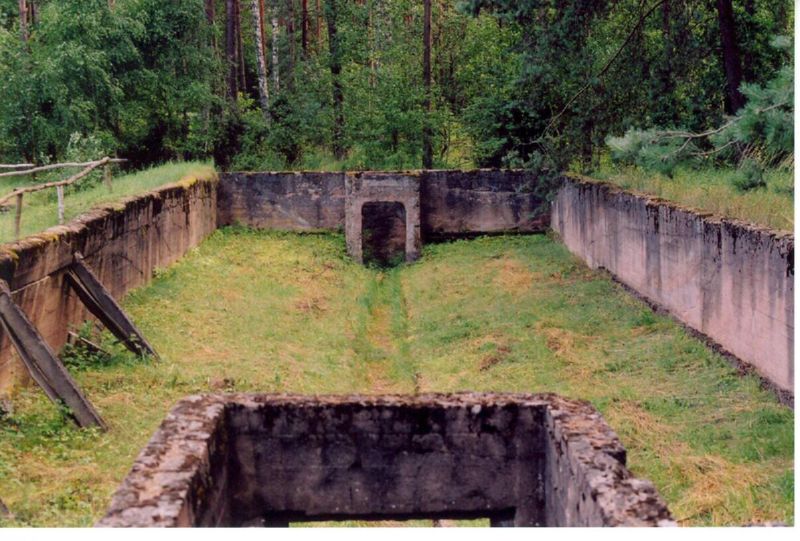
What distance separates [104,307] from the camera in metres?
11.3

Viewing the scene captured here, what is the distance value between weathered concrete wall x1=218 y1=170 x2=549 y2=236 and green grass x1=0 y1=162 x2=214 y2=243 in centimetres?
123

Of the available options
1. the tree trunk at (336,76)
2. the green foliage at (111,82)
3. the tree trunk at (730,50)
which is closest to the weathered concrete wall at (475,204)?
the tree trunk at (336,76)

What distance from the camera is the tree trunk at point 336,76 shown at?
28984 mm

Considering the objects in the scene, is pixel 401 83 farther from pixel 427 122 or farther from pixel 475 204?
pixel 475 204

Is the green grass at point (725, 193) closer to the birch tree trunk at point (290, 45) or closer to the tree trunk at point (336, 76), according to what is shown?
the tree trunk at point (336, 76)

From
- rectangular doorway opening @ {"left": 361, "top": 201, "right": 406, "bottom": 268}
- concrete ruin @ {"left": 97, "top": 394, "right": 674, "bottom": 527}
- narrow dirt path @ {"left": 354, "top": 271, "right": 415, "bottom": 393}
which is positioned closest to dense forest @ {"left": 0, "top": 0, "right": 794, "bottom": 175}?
rectangular doorway opening @ {"left": 361, "top": 201, "right": 406, "bottom": 268}

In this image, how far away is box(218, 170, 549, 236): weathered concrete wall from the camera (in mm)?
23172

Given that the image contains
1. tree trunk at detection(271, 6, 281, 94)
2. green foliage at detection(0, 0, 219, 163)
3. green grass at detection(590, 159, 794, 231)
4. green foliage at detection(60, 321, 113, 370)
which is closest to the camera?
green grass at detection(590, 159, 794, 231)

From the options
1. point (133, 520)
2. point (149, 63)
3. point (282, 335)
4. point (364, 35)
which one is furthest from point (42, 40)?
point (133, 520)

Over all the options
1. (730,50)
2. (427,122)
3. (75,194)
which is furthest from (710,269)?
(427,122)

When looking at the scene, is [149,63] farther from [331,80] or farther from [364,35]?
[364,35]

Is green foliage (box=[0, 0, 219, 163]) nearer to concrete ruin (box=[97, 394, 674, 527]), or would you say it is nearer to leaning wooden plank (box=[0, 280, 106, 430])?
leaning wooden plank (box=[0, 280, 106, 430])

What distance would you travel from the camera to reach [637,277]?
48.3 feet

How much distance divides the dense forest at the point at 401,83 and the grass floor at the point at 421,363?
8.48 ft
